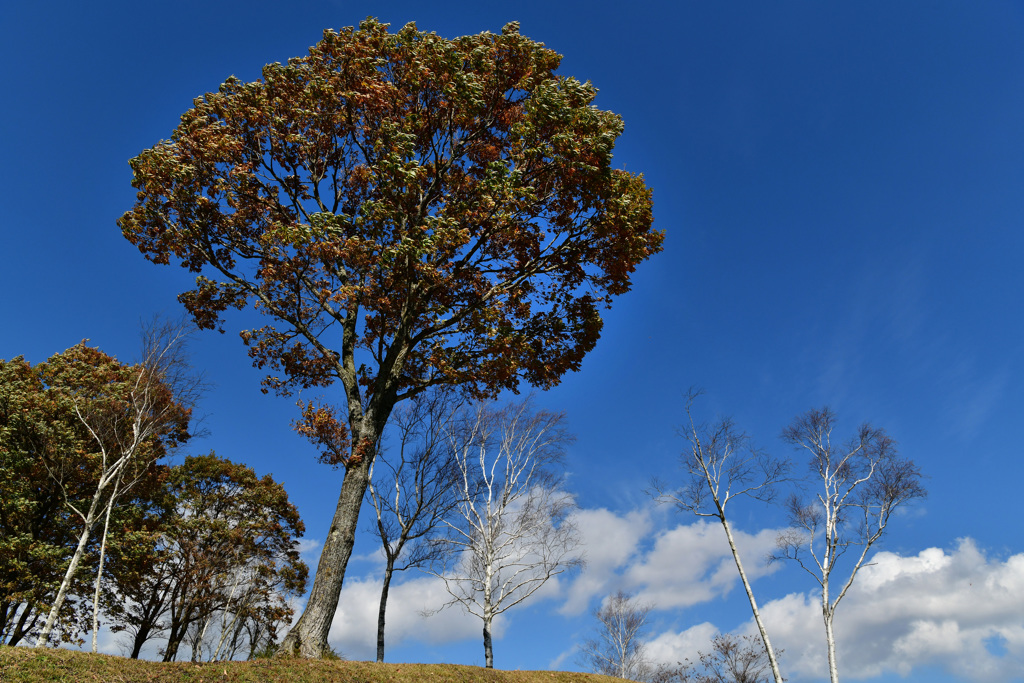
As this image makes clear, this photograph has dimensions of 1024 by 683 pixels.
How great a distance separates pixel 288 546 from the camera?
958 inches

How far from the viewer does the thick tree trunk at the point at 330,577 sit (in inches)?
355

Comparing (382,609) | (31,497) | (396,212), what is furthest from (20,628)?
(396,212)

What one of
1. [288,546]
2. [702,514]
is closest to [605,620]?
[702,514]

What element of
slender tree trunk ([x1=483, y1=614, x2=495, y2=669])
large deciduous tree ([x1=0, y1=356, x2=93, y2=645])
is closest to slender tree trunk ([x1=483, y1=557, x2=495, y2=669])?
slender tree trunk ([x1=483, y1=614, x2=495, y2=669])

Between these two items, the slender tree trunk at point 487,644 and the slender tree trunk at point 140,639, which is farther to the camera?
the slender tree trunk at point 140,639

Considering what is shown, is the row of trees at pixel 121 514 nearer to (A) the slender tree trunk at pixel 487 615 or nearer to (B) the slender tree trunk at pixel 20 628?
(B) the slender tree trunk at pixel 20 628

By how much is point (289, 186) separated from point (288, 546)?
19.0 metres

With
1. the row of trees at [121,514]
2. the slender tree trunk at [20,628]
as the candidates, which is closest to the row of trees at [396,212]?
the row of trees at [121,514]

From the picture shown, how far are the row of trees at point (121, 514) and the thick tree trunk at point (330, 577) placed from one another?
6855 mm

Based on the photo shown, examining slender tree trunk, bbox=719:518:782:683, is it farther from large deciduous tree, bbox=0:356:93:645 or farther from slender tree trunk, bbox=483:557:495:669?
large deciduous tree, bbox=0:356:93:645

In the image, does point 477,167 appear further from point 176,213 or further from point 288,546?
point 288,546

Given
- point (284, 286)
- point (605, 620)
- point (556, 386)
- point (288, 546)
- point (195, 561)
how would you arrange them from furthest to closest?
point (605, 620) < point (288, 546) < point (195, 561) < point (556, 386) < point (284, 286)

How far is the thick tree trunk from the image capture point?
29.6 feet

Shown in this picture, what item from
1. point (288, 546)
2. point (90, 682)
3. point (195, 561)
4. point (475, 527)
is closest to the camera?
point (90, 682)
